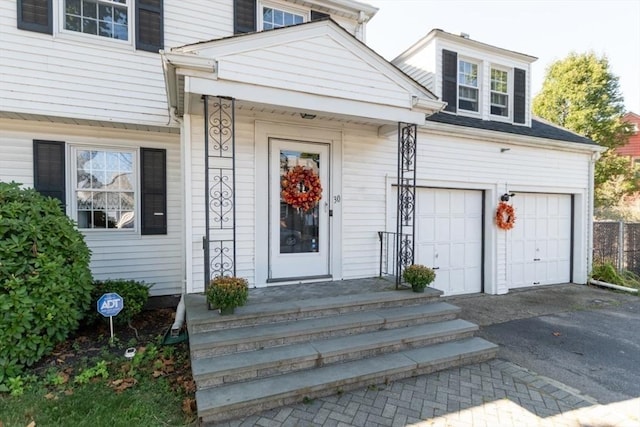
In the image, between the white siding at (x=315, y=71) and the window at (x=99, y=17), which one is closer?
the white siding at (x=315, y=71)

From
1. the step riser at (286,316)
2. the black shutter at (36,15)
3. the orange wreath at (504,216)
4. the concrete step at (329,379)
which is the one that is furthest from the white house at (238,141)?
the concrete step at (329,379)

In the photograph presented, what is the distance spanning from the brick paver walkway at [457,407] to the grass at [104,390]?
0.73m

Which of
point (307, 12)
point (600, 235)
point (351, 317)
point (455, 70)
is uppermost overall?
point (307, 12)

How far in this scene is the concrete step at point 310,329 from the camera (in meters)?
3.14

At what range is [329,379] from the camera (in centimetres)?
302

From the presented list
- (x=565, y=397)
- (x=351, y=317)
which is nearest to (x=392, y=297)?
(x=351, y=317)

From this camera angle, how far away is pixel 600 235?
8539mm

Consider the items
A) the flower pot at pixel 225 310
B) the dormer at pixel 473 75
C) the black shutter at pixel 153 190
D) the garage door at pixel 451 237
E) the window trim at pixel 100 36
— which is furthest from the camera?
the dormer at pixel 473 75

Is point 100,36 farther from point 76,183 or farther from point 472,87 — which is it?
point 472,87

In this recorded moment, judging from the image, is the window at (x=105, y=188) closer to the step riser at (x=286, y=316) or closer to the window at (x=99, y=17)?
the window at (x=99, y=17)

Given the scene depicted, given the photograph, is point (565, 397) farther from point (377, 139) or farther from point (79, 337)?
point (79, 337)

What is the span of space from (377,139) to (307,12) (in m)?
2.69

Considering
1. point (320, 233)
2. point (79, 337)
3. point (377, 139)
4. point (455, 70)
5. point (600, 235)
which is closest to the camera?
point (79, 337)

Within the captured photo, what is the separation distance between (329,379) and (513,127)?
270 inches
